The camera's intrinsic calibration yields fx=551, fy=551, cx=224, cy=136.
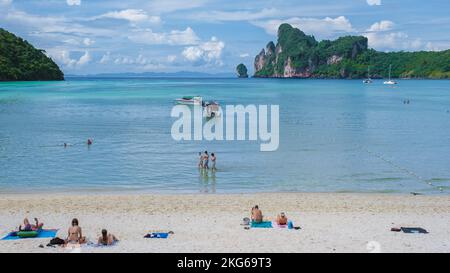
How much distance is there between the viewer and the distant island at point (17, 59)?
177m

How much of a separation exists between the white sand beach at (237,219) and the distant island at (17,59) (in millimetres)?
165896

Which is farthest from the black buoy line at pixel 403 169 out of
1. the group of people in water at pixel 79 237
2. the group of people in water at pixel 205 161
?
the group of people in water at pixel 79 237

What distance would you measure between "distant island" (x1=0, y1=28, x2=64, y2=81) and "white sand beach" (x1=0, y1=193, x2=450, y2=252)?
544ft

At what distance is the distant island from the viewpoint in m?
177

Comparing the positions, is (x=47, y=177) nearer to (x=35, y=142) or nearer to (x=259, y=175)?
(x=259, y=175)

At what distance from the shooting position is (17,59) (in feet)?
604

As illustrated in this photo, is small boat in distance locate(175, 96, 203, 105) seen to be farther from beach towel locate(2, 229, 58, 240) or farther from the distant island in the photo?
the distant island

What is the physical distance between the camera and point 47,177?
29.2 metres

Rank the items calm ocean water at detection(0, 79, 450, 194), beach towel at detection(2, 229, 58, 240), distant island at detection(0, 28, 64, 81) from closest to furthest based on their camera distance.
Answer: beach towel at detection(2, 229, 58, 240), calm ocean water at detection(0, 79, 450, 194), distant island at detection(0, 28, 64, 81)

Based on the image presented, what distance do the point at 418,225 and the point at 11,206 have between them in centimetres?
1530

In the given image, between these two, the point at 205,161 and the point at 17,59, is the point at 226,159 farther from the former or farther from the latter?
the point at 17,59

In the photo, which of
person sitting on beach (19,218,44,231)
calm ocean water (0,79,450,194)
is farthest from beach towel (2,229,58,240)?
calm ocean water (0,79,450,194)

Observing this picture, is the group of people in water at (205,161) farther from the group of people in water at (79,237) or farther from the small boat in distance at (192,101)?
the small boat in distance at (192,101)
